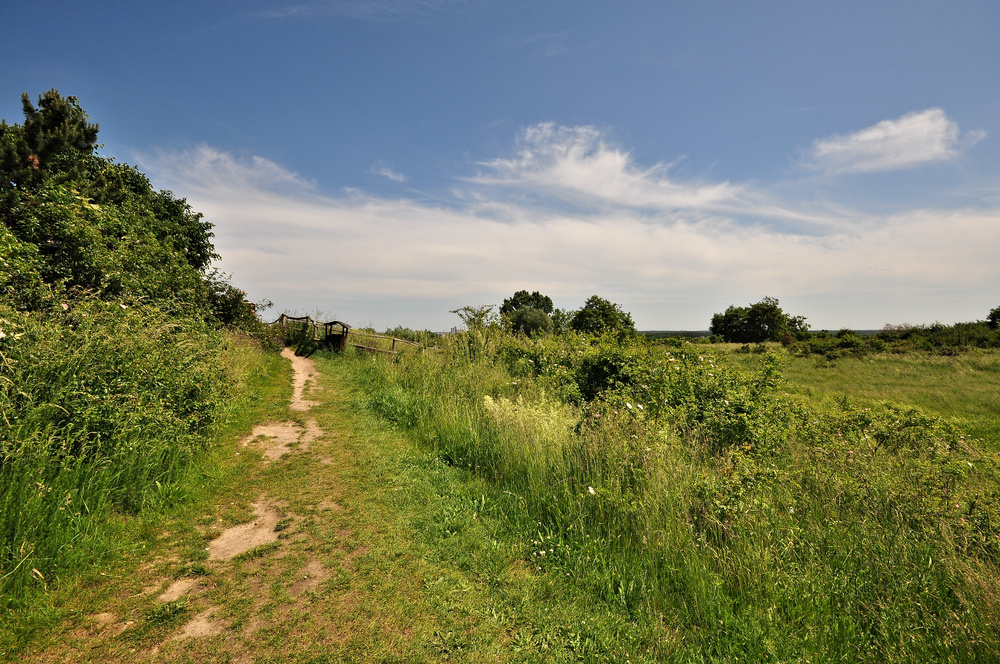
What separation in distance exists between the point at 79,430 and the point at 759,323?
51361mm

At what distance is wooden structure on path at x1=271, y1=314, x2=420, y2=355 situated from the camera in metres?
14.7

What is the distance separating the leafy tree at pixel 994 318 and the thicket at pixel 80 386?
35.6 metres

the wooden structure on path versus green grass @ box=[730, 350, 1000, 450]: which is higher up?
the wooden structure on path

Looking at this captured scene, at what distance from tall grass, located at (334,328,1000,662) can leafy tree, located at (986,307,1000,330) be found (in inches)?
1050

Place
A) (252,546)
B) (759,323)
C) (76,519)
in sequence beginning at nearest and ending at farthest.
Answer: (76,519) < (252,546) < (759,323)

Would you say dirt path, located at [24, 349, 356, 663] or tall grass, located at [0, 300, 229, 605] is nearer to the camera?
dirt path, located at [24, 349, 356, 663]

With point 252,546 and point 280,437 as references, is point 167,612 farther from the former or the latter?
point 280,437

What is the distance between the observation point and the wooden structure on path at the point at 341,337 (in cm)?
1467

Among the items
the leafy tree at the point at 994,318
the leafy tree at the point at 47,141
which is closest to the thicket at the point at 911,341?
the leafy tree at the point at 994,318

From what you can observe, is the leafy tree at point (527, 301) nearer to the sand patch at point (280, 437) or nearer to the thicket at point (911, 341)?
the thicket at point (911, 341)

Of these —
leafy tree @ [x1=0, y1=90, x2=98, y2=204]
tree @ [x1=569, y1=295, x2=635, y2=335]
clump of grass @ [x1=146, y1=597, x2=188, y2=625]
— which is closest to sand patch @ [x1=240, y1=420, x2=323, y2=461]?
clump of grass @ [x1=146, y1=597, x2=188, y2=625]

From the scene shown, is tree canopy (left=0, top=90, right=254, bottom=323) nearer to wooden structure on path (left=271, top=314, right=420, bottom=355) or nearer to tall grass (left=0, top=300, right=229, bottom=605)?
tall grass (left=0, top=300, right=229, bottom=605)

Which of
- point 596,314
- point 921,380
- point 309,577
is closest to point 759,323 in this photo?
point 596,314

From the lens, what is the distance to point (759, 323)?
43031mm
